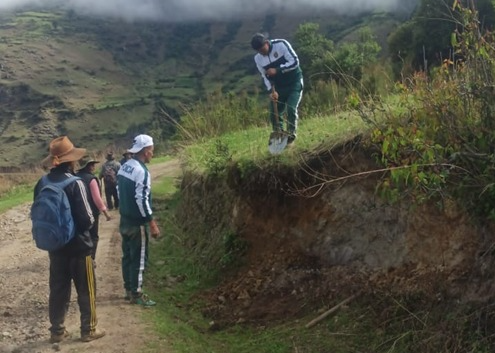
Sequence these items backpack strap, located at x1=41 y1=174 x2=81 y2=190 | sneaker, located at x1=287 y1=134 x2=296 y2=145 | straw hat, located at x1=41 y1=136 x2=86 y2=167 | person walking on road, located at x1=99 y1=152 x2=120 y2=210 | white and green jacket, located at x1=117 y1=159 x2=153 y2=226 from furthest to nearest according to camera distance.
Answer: person walking on road, located at x1=99 y1=152 x2=120 y2=210, sneaker, located at x1=287 y1=134 x2=296 y2=145, white and green jacket, located at x1=117 y1=159 x2=153 y2=226, straw hat, located at x1=41 y1=136 x2=86 y2=167, backpack strap, located at x1=41 y1=174 x2=81 y2=190

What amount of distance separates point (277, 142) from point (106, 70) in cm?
13139

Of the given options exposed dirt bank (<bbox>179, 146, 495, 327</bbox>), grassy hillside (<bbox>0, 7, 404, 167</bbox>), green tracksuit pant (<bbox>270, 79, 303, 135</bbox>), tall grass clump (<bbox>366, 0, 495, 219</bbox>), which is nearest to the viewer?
tall grass clump (<bbox>366, 0, 495, 219</bbox>)

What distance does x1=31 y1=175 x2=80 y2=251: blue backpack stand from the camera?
5.77 metres

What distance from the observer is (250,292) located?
7.51 metres

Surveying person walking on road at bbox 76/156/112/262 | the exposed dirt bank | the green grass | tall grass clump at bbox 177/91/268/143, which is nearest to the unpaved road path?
person walking on road at bbox 76/156/112/262

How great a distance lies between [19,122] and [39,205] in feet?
345

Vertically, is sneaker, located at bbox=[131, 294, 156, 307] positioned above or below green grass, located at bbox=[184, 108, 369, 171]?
below

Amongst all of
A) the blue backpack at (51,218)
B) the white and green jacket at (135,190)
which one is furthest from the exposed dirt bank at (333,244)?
the blue backpack at (51,218)

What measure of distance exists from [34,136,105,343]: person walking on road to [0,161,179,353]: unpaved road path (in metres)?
0.21

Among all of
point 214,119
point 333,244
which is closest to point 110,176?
point 214,119

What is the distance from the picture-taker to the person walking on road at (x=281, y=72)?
879 cm

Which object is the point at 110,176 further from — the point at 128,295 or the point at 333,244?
the point at 333,244

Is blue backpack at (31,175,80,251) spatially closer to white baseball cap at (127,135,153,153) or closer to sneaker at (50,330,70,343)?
sneaker at (50,330,70,343)

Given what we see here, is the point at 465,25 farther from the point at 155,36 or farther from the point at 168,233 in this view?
the point at 155,36
